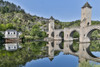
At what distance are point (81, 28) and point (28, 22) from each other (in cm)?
5705

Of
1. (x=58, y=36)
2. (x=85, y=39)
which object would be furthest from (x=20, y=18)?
(x=85, y=39)

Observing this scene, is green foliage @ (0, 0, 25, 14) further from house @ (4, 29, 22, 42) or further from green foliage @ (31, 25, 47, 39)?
house @ (4, 29, 22, 42)

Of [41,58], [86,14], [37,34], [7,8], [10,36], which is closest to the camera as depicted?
[41,58]

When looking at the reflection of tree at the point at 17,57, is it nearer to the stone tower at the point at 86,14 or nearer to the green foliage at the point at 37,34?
the stone tower at the point at 86,14

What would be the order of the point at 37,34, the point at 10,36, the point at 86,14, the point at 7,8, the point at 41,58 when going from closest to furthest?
the point at 41,58
the point at 86,14
the point at 10,36
the point at 37,34
the point at 7,8

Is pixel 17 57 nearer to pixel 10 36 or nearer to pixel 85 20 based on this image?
pixel 85 20

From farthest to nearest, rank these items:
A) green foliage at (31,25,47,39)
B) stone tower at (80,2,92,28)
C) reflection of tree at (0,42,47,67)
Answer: green foliage at (31,25,47,39) → stone tower at (80,2,92,28) → reflection of tree at (0,42,47,67)

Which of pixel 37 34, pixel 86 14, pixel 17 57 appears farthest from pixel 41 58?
pixel 37 34

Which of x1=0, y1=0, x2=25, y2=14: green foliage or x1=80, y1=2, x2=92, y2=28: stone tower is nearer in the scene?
x1=80, y1=2, x2=92, y2=28: stone tower

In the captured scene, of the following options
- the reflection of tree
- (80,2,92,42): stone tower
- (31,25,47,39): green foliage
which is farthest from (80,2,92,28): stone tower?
(31,25,47,39): green foliage

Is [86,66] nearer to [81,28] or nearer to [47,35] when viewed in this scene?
[81,28]

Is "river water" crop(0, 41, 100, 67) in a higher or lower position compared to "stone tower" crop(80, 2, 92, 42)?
lower

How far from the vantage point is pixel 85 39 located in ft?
132

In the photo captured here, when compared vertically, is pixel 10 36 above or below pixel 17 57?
above
